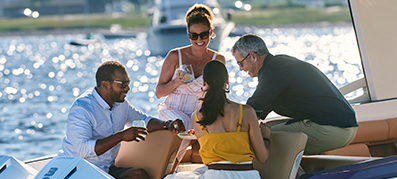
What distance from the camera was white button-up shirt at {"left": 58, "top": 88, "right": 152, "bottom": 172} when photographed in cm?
241

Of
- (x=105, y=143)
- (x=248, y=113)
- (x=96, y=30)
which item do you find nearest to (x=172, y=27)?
(x=105, y=143)

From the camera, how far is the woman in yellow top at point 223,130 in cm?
210

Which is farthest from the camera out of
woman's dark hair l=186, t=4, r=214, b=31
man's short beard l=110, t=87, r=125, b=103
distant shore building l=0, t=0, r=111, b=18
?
distant shore building l=0, t=0, r=111, b=18

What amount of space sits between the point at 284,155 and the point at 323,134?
368mm

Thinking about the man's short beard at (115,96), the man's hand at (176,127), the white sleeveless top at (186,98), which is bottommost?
the man's hand at (176,127)

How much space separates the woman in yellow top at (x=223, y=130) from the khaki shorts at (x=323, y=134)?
0.57 m

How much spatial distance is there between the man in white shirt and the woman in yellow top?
0.48 metres

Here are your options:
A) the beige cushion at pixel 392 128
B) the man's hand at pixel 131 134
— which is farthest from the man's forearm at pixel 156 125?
the beige cushion at pixel 392 128

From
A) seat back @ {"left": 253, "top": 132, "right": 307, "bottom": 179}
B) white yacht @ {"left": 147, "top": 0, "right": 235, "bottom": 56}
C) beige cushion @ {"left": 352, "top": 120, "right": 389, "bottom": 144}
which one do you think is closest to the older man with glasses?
seat back @ {"left": 253, "top": 132, "right": 307, "bottom": 179}

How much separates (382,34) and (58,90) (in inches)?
630

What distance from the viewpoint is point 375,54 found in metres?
3.49

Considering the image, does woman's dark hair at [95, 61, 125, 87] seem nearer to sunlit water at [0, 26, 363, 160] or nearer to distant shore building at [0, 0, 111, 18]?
sunlit water at [0, 26, 363, 160]

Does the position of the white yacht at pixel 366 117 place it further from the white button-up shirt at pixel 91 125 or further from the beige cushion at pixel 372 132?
the white button-up shirt at pixel 91 125

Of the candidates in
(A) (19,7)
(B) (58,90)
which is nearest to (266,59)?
(B) (58,90)
